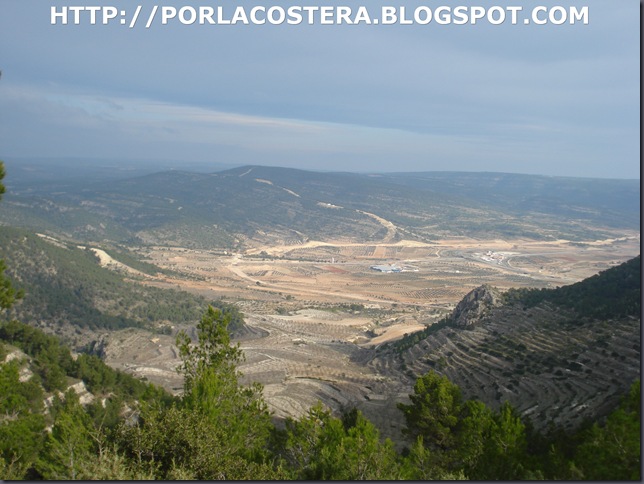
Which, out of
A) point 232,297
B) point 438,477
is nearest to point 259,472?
point 438,477

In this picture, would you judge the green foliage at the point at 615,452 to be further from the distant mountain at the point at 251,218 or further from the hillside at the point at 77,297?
the distant mountain at the point at 251,218

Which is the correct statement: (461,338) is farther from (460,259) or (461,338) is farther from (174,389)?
(460,259)

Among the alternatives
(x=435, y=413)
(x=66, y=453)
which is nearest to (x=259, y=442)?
(x=66, y=453)

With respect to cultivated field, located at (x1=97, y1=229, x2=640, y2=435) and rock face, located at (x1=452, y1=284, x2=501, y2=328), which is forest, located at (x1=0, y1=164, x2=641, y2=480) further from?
rock face, located at (x1=452, y1=284, x2=501, y2=328)

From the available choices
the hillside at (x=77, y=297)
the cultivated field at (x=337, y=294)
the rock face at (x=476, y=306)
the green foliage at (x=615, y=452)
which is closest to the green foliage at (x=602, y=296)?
the rock face at (x=476, y=306)

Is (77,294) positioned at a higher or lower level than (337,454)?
lower

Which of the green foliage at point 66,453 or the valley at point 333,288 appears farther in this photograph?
the valley at point 333,288

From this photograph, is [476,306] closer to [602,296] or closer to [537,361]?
[602,296]
